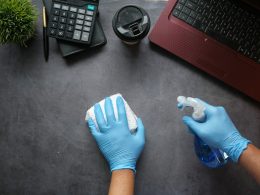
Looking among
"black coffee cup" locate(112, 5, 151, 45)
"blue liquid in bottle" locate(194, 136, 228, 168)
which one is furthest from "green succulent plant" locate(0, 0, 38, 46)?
"blue liquid in bottle" locate(194, 136, 228, 168)

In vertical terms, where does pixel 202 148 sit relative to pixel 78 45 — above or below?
below

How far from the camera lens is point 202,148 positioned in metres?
0.88

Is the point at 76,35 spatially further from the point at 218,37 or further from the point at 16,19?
the point at 218,37

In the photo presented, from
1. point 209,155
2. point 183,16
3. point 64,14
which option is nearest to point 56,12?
point 64,14

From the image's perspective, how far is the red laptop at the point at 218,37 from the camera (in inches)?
33.6

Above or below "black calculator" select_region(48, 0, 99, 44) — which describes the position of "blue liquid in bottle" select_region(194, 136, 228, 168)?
below

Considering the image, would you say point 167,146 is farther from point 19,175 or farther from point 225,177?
point 19,175

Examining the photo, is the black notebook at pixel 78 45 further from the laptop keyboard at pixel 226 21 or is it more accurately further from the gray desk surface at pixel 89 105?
the laptop keyboard at pixel 226 21

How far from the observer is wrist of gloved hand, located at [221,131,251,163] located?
0.82 metres

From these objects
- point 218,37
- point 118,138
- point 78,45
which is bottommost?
point 118,138

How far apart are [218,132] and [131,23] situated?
0.34 m

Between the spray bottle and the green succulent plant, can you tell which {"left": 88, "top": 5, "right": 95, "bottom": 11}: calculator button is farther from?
the spray bottle

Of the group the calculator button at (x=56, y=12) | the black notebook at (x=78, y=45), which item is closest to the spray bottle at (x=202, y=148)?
the black notebook at (x=78, y=45)

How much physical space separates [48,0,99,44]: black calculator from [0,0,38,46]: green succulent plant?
0.17 feet
